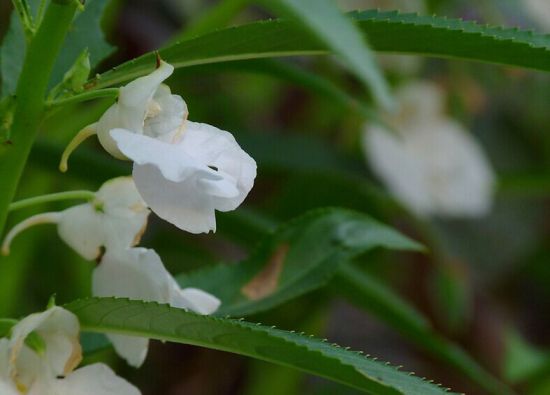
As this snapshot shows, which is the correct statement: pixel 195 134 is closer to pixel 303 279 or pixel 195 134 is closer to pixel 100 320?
pixel 100 320

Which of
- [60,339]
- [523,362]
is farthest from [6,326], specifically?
[523,362]

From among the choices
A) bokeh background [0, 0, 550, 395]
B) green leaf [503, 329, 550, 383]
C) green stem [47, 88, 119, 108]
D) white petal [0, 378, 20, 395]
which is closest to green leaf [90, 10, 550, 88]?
green stem [47, 88, 119, 108]

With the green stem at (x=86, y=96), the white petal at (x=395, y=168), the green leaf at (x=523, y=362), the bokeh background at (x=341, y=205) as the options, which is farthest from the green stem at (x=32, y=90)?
the white petal at (x=395, y=168)

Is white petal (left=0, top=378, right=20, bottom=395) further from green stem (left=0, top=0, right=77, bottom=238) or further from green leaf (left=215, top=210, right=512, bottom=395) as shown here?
green leaf (left=215, top=210, right=512, bottom=395)

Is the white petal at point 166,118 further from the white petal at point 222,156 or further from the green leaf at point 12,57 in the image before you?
the green leaf at point 12,57

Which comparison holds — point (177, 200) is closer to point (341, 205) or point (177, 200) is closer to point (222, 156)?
point (222, 156)

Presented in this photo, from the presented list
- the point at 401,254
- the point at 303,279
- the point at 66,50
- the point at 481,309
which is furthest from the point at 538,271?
the point at 66,50
